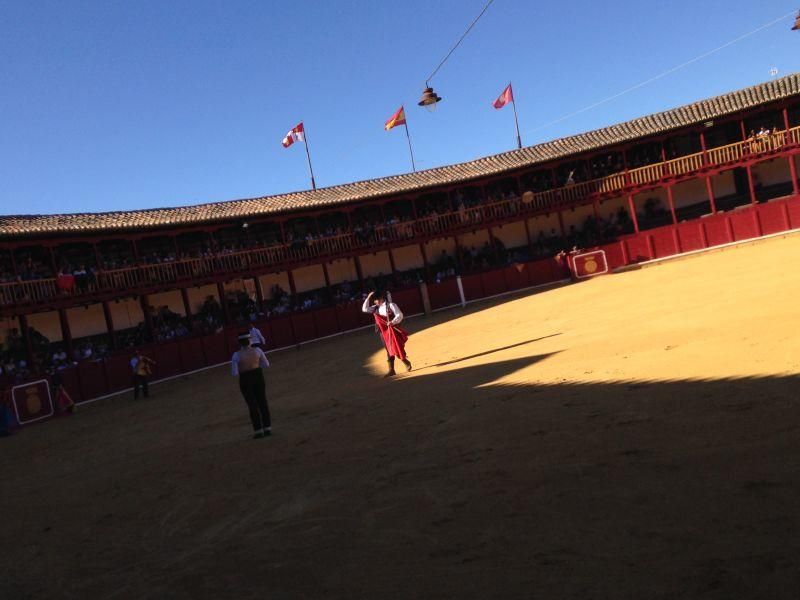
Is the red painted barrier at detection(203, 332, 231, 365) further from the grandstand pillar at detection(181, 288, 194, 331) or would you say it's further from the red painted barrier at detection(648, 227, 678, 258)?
the red painted barrier at detection(648, 227, 678, 258)

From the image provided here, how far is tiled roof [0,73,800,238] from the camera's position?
26672mm

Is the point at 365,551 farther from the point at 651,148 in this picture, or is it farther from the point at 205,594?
the point at 651,148

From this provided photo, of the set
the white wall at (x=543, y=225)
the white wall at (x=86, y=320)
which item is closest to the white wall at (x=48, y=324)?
the white wall at (x=86, y=320)

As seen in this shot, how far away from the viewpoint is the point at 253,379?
841 cm

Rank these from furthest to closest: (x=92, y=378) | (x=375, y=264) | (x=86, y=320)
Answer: (x=375, y=264) < (x=86, y=320) < (x=92, y=378)

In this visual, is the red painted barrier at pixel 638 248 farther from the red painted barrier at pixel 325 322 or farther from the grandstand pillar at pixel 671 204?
the red painted barrier at pixel 325 322

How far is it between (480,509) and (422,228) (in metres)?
27.2

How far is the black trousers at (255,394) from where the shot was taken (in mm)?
8398

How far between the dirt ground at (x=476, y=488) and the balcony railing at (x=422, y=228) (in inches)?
559

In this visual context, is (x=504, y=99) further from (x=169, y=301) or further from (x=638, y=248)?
(x=169, y=301)

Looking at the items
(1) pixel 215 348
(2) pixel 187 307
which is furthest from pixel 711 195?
(2) pixel 187 307

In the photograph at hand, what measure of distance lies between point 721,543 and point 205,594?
2828mm

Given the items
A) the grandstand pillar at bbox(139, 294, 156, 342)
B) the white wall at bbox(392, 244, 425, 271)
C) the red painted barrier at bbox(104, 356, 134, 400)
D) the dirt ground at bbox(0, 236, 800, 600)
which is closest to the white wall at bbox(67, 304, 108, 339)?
the grandstand pillar at bbox(139, 294, 156, 342)

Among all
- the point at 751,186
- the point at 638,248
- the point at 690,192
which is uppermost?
the point at 690,192
